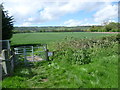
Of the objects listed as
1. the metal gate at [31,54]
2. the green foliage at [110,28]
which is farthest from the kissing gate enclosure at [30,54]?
the green foliage at [110,28]

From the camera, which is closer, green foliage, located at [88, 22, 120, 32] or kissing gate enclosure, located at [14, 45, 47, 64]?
kissing gate enclosure, located at [14, 45, 47, 64]

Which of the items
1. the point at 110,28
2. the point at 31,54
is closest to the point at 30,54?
the point at 31,54

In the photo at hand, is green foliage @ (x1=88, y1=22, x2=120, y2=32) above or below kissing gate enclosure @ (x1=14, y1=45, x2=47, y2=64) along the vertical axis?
above

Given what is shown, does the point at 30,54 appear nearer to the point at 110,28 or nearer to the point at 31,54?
the point at 31,54

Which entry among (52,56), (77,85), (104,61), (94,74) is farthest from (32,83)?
(52,56)

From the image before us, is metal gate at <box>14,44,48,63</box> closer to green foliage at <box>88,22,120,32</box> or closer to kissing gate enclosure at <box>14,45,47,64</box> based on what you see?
kissing gate enclosure at <box>14,45,47,64</box>

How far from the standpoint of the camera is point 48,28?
67.6 metres

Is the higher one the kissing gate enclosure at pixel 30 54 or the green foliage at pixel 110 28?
the green foliage at pixel 110 28

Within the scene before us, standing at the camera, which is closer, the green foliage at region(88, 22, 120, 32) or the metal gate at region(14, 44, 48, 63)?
the metal gate at region(14, 44, 48, 63)

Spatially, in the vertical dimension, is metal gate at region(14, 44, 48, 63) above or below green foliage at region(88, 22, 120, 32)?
below

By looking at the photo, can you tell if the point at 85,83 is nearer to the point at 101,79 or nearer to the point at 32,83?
the point at 101,79

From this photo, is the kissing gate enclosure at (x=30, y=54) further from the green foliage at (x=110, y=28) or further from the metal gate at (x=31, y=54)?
the green foliage at (x=110, y=28)

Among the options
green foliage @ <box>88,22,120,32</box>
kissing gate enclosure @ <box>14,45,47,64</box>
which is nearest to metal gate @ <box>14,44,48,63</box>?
kissing gate enclosure @ <box>14,45,47,64</box>

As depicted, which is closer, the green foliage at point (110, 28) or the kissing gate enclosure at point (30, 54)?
the kissing gate enclosure at point (30, 54)
